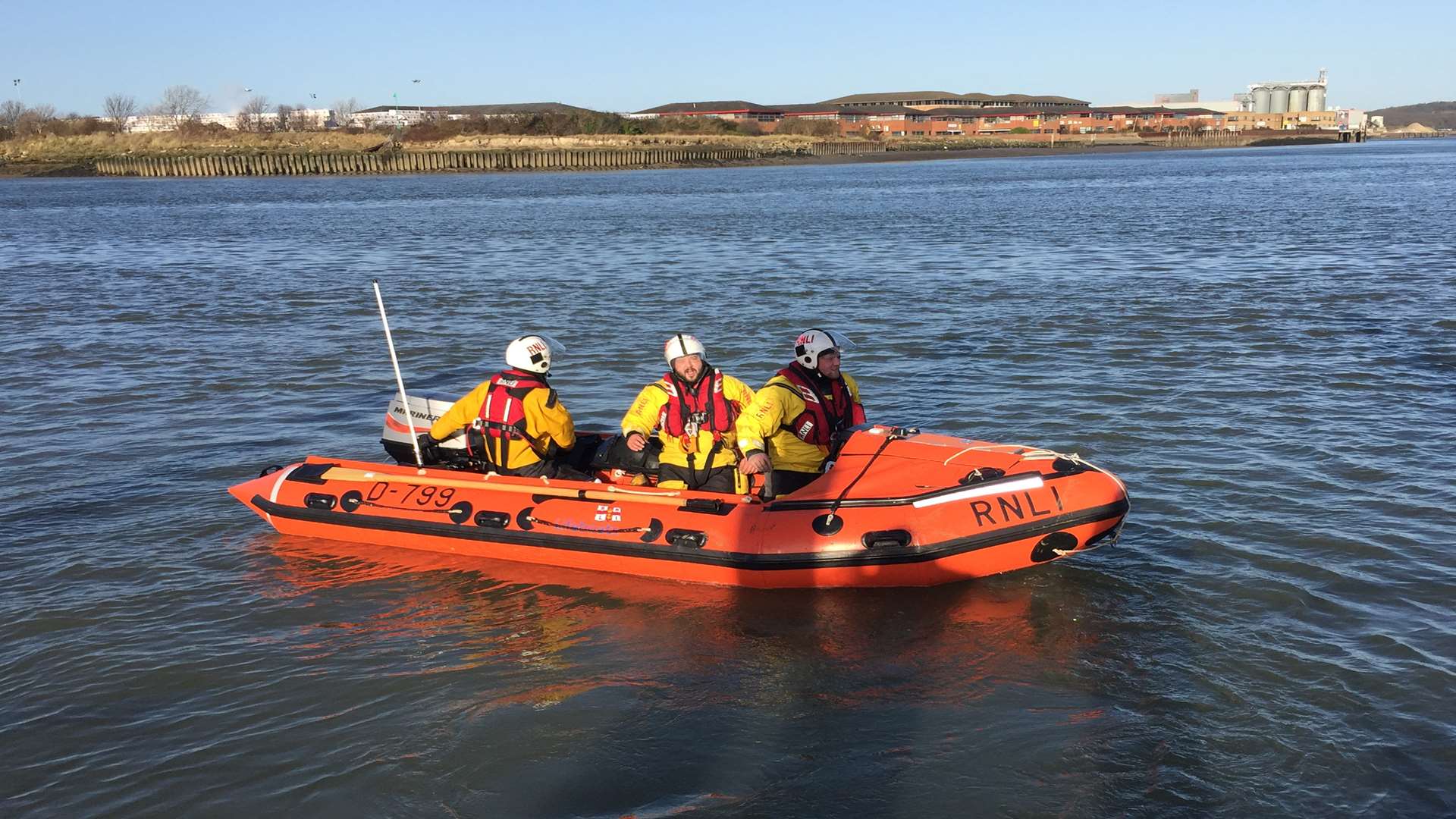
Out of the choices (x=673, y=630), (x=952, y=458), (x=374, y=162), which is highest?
(x=374, y=162)

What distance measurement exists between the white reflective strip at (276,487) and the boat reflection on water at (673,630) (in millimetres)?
629

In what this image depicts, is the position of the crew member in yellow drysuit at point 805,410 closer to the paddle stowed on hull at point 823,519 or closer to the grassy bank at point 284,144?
the paddle stowed on hull at point 823,519

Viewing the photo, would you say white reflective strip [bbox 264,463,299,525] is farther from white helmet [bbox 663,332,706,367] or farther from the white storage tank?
the white storage tank

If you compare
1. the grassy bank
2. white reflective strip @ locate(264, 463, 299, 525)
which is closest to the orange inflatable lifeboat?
white reflective strip @ locate(264, 463, 299, 525)

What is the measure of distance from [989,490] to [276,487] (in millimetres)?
4782

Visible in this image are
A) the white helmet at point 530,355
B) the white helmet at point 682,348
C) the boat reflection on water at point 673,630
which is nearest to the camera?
the boat reflection on water at point 673,630

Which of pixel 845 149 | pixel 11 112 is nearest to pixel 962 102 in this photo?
pixel 845 149

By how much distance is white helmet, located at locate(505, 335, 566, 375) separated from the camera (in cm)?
705

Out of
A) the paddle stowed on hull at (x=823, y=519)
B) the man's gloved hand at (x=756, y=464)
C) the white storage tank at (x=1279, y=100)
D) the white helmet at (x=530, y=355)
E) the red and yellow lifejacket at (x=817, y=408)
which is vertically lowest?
the paddle stowed on hull at (x=823, y=519)

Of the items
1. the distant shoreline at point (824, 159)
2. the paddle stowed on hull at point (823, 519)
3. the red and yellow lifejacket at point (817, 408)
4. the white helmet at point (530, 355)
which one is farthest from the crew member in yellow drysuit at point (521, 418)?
the distant shoreline at point (824, 159)

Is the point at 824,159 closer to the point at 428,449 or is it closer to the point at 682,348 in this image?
the point at 428,449

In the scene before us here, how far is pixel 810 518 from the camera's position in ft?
21.5

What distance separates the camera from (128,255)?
26266 millimetres

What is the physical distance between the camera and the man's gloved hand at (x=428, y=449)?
7.79 metres
